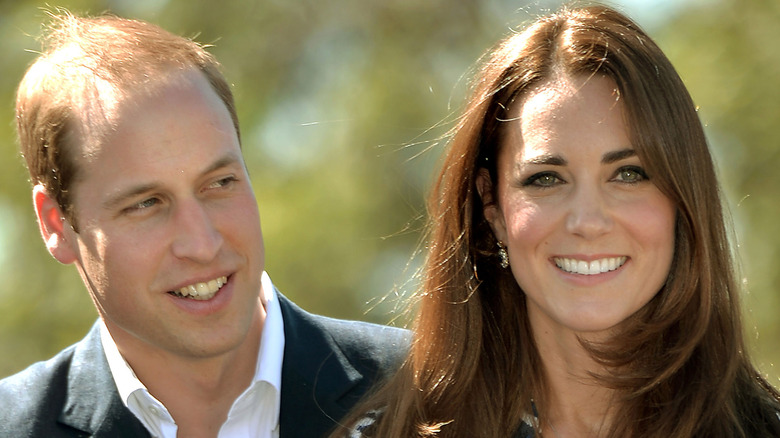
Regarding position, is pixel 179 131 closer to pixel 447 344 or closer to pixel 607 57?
pixel 447 344

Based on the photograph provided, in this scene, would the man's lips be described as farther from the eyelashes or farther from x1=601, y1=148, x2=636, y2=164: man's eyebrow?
x1=601, y1=148, x2=636, y2=164: man's eyebrow

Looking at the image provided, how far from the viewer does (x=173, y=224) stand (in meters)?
2.95

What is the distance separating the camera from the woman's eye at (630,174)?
2679mm

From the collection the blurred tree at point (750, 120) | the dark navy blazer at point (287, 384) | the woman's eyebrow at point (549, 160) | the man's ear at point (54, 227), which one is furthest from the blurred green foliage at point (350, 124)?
the woman's eyebrow at point (549, 160)

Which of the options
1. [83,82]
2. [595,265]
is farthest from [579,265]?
[83,82]

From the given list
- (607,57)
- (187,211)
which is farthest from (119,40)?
(607,57)

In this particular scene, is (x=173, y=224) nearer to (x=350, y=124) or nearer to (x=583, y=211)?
(x=583, y=211)

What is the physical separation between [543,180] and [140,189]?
3.46ft

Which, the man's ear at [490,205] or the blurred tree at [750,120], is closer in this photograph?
the man's ear at [490,205]

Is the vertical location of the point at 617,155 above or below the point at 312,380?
above

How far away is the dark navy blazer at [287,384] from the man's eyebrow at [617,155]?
0.92 m

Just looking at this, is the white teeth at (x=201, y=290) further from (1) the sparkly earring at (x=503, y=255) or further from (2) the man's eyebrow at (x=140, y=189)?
(1) the sparkly earring at (x=503, y=255)

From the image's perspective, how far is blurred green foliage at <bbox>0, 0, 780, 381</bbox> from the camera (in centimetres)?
605

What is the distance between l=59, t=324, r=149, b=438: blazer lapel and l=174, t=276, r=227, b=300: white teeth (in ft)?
1.14
